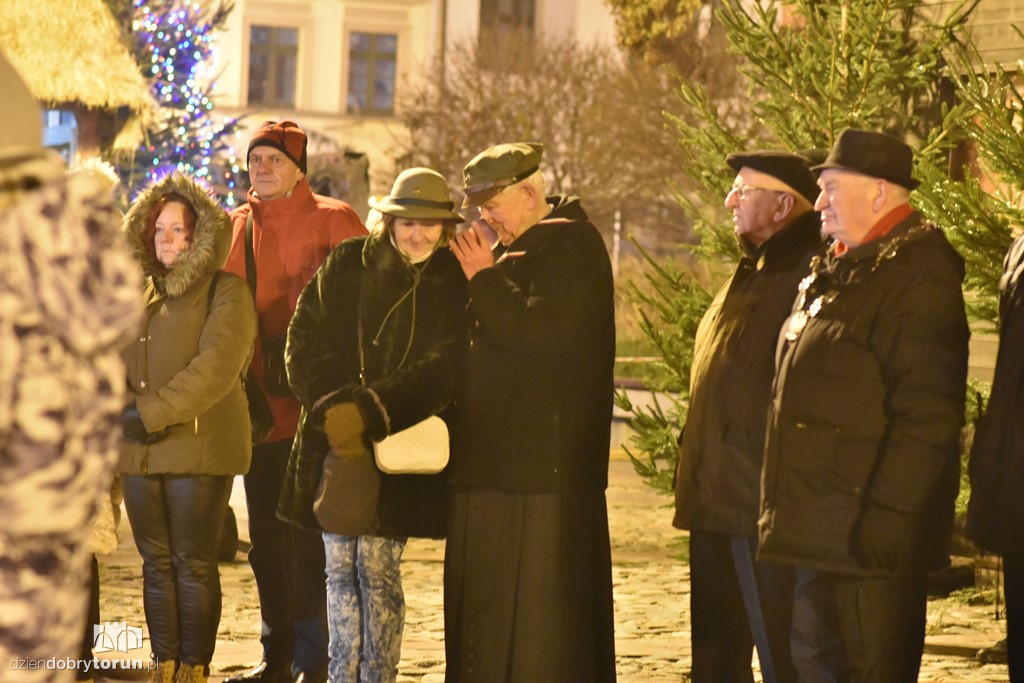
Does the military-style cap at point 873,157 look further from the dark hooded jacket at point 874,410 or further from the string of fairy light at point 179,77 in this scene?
the string of fairy light at point 179,77

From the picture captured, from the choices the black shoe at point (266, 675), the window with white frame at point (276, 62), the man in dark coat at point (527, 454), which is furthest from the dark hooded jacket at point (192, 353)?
the window with white frame at point (276, 62)

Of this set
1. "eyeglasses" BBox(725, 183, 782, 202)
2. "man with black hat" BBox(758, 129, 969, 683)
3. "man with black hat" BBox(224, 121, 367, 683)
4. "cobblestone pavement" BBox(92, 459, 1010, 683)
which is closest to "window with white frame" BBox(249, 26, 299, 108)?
"cobblestone pavement" BBox(92, 459, 1010, 683)

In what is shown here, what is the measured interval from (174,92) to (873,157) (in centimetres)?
1326

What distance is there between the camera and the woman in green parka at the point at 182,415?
660cm

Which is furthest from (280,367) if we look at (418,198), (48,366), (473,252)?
(48,366)

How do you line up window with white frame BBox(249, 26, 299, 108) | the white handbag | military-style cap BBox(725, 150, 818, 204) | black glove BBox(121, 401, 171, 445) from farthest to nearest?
window with white frame BBox(249, 26, 299, 108) < black glove BBox(121, 401, 171, 445) < the white handbag < military-style cap BBox(725, 150, 818, 204)

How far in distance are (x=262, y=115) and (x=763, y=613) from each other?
154ft

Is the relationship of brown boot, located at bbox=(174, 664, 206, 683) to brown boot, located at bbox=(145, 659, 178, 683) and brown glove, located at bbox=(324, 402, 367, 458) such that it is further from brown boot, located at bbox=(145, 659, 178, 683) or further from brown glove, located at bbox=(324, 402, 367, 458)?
brown glove, located at bbox=(324, 402, 367, 458)

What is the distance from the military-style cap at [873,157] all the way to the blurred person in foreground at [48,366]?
312 cm

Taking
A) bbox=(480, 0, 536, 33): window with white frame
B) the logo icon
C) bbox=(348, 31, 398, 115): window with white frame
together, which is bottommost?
the logo icon

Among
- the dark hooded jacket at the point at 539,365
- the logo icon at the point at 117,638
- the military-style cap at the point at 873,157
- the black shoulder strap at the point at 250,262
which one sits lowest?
the logo icon at the point at 117,638

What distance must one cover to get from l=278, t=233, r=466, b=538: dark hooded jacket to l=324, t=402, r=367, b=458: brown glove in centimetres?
3

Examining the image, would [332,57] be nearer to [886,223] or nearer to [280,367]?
[280,367]

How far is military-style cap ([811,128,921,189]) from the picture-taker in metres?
5.23
